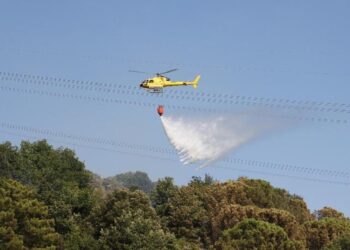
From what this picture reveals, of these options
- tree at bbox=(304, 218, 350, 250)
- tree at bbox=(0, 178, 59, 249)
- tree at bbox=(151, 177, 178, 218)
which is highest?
tree at bbox=(151, 177, 178, 218)

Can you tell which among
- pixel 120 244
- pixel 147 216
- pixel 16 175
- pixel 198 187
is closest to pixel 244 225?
pixel 147 216

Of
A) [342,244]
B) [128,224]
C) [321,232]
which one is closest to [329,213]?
[321,232]

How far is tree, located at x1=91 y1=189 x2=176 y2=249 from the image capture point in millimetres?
96113

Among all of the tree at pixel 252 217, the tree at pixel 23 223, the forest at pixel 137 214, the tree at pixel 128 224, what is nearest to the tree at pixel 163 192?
the forest at pixel 137 214

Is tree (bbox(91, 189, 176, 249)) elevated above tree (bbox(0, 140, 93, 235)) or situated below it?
below

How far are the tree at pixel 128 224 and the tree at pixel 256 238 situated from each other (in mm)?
12218

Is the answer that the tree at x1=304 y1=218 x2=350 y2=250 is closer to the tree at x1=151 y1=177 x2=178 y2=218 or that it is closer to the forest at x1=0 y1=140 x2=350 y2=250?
the forest at x1=0 y1=140 x2=350 y2=250

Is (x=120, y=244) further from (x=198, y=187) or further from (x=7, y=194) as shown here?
(x=198, y=187)

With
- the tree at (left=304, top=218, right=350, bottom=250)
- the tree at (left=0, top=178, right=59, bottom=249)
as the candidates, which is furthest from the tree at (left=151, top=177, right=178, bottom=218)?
the tree at (left=0, top=178, right=59, bottom=249)

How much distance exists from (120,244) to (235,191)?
47205mm

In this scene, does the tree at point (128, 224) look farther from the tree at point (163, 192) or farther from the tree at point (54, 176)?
the tree at point (163, 192)

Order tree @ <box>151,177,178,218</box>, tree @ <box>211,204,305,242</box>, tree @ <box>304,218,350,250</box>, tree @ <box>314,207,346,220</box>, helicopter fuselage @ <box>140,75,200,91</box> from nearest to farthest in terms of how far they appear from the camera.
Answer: helicopter fuselage @ <box>140,75,200,91</box> < tree @ <box>211,204,305,242</box> < tree @ <box>304,218,350,250</box> < tree @ <box>151,177,178,218</box> < tree @ <box>314,207,346,220</box>

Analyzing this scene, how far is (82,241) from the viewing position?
10194 centimetres

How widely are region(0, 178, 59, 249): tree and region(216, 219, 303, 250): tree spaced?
27843 millimetres
